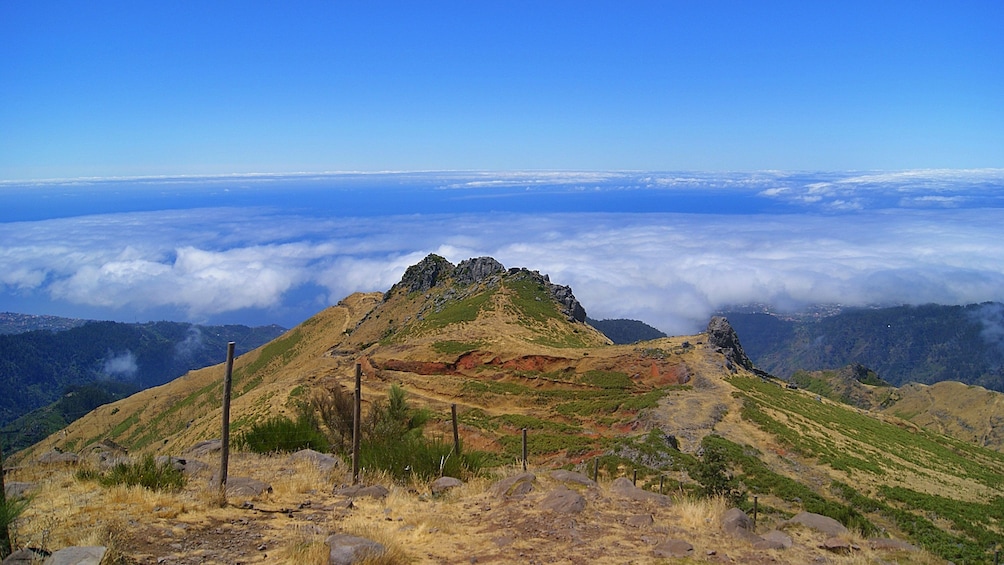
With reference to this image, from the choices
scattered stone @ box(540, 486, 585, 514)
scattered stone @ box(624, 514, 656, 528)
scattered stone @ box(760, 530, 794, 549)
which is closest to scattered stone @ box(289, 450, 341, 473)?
scattered stone @ box(540, 486, 585, 514)

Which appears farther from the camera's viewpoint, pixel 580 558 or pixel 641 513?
pixel 641 513

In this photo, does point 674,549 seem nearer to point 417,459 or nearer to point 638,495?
point 638,495

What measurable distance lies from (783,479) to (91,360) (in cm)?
18181

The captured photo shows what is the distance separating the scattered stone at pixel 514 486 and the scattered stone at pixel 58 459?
1037cm

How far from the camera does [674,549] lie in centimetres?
866

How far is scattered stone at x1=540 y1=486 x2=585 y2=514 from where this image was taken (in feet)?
34.1

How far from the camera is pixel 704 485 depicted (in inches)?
670

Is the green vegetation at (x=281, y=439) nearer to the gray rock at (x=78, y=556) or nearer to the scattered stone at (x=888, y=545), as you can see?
the gray rock at (x=78, y=556)

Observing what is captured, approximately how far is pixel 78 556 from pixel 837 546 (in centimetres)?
1157

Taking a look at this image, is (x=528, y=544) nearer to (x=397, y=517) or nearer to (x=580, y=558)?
(x=580, y=558)

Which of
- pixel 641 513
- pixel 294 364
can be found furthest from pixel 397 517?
pixel 294 364

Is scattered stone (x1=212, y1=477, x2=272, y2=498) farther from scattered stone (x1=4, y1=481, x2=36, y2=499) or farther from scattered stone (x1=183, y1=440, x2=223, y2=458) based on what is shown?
scattered stone (x1=183, y1=440, x2=223, y2=458)

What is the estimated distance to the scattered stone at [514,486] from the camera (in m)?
11.6

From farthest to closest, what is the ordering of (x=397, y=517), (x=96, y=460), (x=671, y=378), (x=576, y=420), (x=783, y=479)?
(x=671, y=378)
(x=576, y=420)
(x=783, y=479)
(x=96, y=460)
(x=397, y=517)
